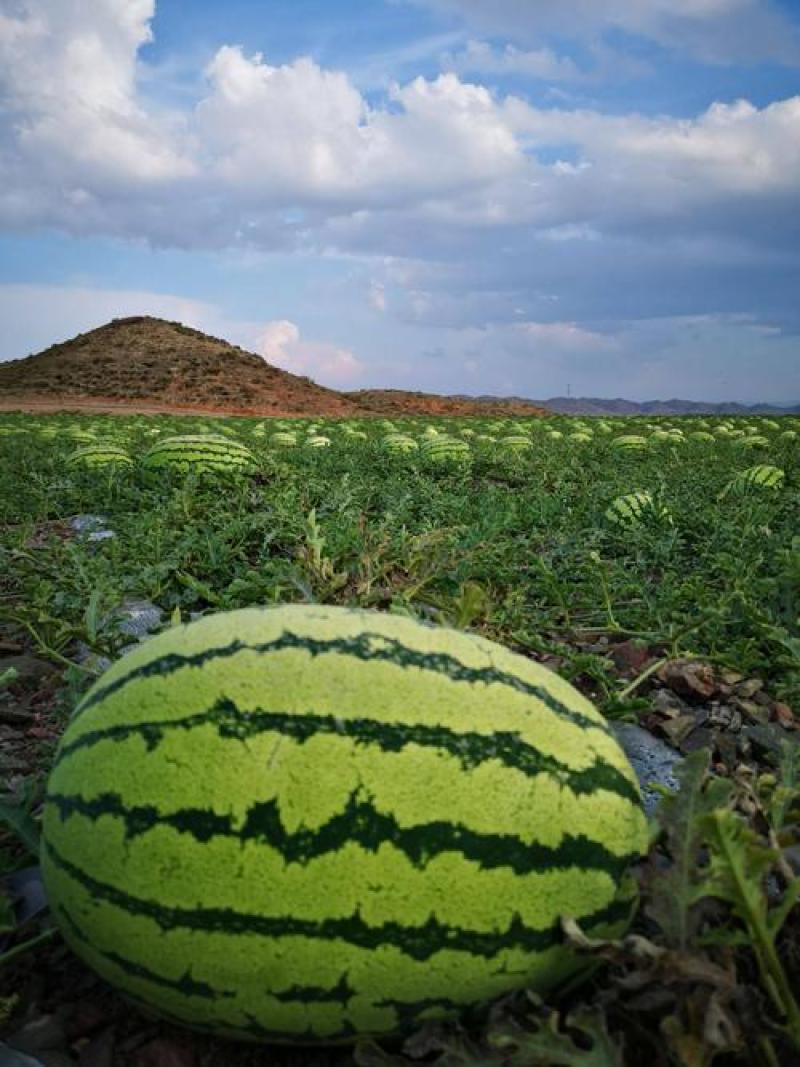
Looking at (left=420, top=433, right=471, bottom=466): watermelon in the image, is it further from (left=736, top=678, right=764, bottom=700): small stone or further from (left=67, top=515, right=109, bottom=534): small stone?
(left=736, top=678, right=764, bottom=700): small stone

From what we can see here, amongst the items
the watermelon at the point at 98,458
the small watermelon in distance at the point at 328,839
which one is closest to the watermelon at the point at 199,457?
the watermelon at the point at 98,458

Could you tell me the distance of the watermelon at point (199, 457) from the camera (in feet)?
18.4

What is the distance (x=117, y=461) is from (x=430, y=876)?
581cm

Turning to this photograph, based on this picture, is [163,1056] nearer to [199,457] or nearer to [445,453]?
[199,457]

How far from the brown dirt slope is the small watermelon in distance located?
29.1 m

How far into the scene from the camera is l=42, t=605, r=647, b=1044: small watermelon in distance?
3.92 feet

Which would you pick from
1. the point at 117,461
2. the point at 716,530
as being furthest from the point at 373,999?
the point at 117,461

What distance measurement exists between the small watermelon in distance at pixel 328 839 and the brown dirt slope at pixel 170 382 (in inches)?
1146

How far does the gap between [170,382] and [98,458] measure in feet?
97.8

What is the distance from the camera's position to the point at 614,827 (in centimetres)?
135

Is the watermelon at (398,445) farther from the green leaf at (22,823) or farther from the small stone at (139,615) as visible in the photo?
the green leaf at (22,823)

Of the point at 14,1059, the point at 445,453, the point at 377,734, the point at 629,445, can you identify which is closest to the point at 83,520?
the point at 445,453

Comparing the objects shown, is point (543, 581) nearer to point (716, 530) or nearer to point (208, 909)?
point (716, 530)

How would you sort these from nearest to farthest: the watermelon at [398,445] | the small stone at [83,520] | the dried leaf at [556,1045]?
the dried leaf at [556,1045], the small stone at [83,520], the watermelon at [398,445]
